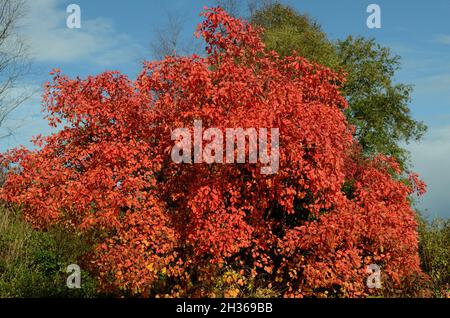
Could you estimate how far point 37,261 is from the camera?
1404 centimetres

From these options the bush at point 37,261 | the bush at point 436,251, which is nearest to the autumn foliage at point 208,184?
the bush at point 37,261

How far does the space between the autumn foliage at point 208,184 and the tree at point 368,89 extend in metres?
13.0

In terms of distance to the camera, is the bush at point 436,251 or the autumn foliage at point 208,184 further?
the bush at point 436,251

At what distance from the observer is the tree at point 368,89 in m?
26.5

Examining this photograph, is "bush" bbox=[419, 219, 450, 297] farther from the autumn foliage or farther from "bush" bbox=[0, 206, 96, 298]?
"bush" bbox=[0, 206, 96, 298]

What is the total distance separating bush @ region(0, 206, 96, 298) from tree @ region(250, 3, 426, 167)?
16014 mm

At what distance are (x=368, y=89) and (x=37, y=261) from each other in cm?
2165

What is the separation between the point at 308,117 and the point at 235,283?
15.5 ft

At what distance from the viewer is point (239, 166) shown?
11.7 metres

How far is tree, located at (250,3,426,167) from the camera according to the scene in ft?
87.1

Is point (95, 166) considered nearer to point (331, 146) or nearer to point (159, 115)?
point (159, 115)

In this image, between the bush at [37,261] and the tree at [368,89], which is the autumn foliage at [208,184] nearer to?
the bush at [37,261]
